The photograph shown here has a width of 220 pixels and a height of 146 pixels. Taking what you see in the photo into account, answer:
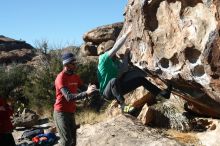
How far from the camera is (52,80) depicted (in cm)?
1969

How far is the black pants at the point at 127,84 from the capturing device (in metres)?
9.60

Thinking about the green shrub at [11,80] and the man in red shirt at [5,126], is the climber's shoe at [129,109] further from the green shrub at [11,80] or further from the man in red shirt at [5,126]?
the green shrub at [11,80]

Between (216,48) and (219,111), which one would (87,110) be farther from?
(216,48)

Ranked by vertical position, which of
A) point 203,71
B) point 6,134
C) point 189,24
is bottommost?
point 6,134

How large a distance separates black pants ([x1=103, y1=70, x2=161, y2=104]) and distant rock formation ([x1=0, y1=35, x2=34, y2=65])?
22.0 m

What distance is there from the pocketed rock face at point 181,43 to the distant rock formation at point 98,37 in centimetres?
1119

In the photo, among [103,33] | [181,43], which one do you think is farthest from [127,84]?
[103,33]

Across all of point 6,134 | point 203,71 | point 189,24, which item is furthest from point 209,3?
point 6,134

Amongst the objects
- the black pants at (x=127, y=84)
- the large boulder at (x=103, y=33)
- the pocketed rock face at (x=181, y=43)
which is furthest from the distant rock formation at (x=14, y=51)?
the pocketed rock face at (x=181, y=43)

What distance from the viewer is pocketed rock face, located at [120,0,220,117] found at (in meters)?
7.90

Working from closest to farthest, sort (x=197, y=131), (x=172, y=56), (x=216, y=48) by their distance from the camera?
(x=216, y=48)
(x=172, y=56)
(x=197, y=131)

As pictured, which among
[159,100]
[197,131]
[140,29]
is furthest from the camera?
[159,100]

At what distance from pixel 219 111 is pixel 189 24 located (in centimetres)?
242

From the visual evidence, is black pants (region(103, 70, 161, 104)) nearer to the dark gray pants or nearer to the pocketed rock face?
the pocketed rock face
